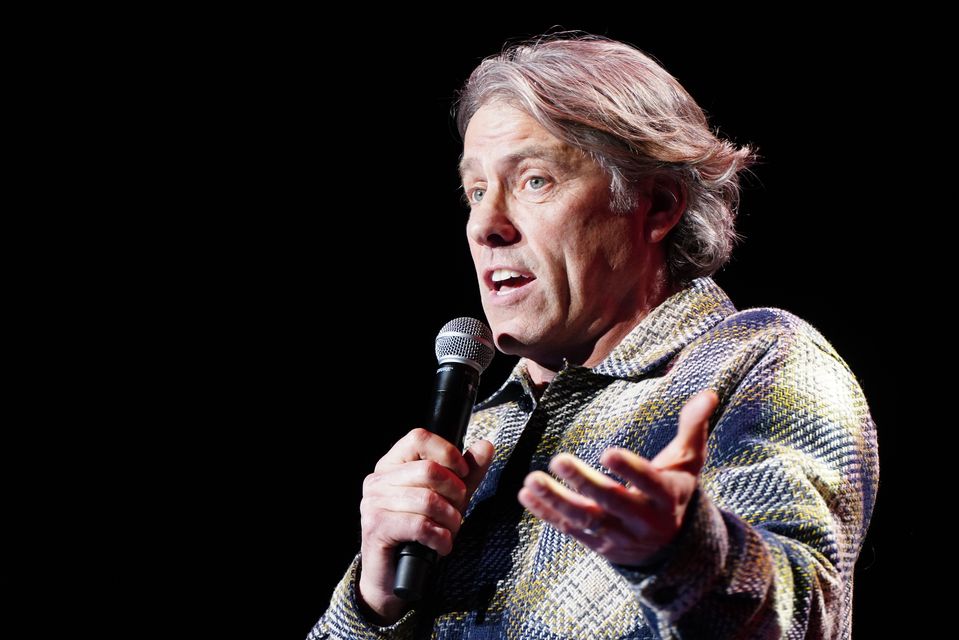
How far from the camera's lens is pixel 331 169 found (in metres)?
3.27

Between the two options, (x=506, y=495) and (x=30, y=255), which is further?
(x=30, y=255)

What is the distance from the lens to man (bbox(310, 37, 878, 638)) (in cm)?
97

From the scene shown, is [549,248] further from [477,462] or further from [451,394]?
[477,462]

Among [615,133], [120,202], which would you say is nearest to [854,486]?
[615,133]

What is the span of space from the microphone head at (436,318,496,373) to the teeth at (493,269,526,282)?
14cm

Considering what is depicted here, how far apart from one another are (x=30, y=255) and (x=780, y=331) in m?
2.51

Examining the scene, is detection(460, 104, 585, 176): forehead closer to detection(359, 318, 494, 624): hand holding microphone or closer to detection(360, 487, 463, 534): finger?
detection(359, 318, 494, 624): hand holding microphone

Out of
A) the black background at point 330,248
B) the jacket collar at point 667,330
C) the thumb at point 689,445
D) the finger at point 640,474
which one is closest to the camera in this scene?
the finger at point 640,474

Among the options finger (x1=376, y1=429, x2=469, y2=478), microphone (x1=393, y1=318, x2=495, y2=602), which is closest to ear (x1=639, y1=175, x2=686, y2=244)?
microphone (x1=393, y1=318, x2=495, y2=602)

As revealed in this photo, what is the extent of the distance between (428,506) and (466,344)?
1.26ft

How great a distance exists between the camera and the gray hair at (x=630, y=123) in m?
1.90

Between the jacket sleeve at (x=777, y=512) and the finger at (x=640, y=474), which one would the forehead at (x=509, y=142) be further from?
the finger at (x=640, y=474)

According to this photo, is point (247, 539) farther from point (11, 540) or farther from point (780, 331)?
point (780, 331)

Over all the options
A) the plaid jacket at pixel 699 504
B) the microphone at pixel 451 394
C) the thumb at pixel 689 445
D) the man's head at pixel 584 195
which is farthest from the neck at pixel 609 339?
the thumb at pixel 689 445
